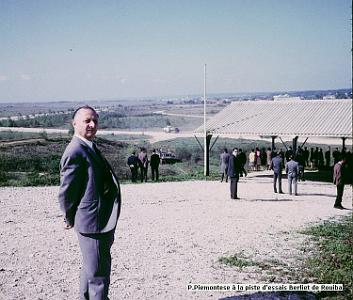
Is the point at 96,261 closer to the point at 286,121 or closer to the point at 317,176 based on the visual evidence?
the point at 286,121

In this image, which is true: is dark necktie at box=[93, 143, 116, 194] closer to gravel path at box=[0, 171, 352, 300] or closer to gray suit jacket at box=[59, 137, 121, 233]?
gray suit jacket at box=[59, 137, 121, 233]

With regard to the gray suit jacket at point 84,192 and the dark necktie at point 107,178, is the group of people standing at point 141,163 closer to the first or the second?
the dark necktie at point 107,178

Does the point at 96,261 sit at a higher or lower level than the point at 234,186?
higher

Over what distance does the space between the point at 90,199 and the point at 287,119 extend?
1931cm

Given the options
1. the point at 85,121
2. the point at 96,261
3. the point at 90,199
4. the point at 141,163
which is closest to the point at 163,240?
the point at 96,261

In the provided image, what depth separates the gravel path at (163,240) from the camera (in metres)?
5.72

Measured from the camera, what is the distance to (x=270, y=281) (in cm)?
599

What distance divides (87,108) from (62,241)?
504 centimetres

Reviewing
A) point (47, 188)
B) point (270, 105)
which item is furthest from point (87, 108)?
point (270, 105)

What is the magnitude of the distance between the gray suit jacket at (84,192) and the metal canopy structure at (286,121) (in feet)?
53.2

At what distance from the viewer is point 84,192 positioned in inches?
142

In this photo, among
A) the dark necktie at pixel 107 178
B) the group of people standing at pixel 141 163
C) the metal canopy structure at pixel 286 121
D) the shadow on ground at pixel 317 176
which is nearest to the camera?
the dark necktie at pixel 107 178

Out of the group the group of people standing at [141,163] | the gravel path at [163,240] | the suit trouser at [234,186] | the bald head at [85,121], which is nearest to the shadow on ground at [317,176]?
the gravel path at [163,240]

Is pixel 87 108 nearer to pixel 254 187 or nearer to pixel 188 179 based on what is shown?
pixel 254 187
